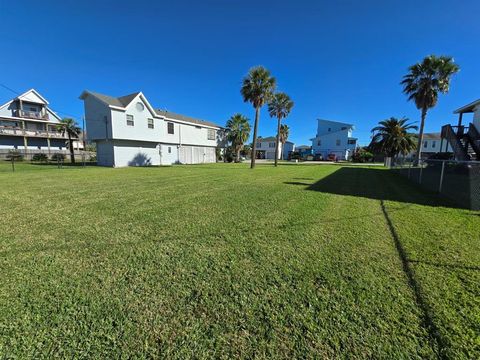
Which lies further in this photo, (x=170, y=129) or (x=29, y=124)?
(x=29, y=124)

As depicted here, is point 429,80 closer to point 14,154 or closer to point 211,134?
point 211,134

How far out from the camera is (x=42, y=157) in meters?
28.9

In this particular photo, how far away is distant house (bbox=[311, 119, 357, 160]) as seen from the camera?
5069 cm

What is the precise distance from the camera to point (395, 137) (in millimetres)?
32000

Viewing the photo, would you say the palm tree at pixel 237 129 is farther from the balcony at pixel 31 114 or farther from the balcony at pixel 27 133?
the balcony at pixel 31 114

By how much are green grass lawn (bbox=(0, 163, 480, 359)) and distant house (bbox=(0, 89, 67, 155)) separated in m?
37.3

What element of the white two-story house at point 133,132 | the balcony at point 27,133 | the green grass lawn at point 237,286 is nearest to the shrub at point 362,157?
the white two-story house at point 133,132

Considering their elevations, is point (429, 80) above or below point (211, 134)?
above

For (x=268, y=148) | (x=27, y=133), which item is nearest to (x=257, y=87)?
(x=27, y=133)

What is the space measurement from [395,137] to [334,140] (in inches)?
802

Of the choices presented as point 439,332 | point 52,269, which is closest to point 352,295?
point 439,332

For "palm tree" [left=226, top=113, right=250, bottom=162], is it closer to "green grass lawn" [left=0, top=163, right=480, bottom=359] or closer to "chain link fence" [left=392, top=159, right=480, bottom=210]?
"chain link fence" [left=392, top=159, right=480, bottom=210]

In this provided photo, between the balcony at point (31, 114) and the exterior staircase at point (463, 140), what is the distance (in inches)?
1964

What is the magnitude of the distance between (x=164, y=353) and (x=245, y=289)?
1073 mm
